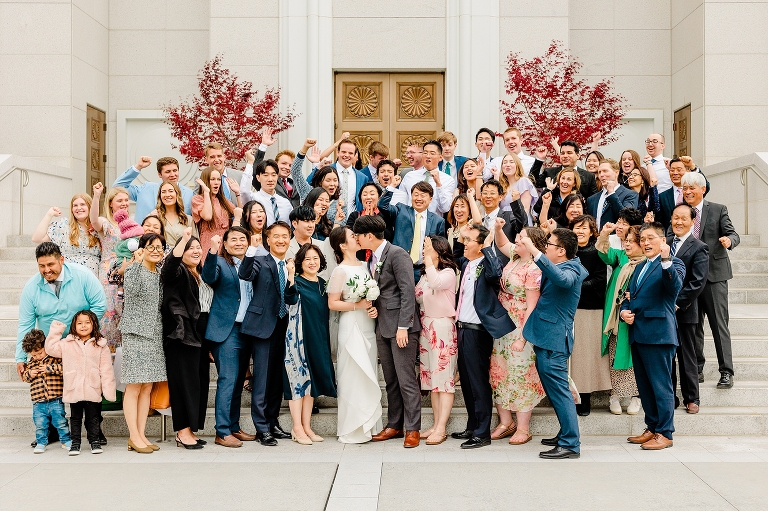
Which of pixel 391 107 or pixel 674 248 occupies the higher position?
pixel 391 107

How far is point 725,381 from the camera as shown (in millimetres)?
7828

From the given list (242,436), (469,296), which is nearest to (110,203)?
(242,436)

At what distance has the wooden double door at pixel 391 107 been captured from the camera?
1487cm

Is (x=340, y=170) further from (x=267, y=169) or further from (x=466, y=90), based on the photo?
(x=466, y=90)

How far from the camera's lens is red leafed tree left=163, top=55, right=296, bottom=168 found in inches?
531

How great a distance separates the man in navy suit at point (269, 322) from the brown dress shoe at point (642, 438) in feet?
10.00

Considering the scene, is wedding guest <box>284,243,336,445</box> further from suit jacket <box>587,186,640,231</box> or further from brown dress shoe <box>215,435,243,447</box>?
suit jacket <box>587,186,640,231</box>

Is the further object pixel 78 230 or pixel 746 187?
pixel 746 187

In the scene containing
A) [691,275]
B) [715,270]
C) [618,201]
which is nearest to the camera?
[691,275]

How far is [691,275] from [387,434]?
311 centimetres

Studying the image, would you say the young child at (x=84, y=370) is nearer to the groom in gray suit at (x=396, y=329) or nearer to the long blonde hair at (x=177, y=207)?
the long blonde hair at (x=177, y=207)

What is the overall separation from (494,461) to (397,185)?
12.5 feet

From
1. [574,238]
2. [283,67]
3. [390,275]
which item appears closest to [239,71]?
[283,67]

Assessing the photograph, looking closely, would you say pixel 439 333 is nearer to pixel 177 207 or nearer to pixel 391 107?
pixel 177 207
